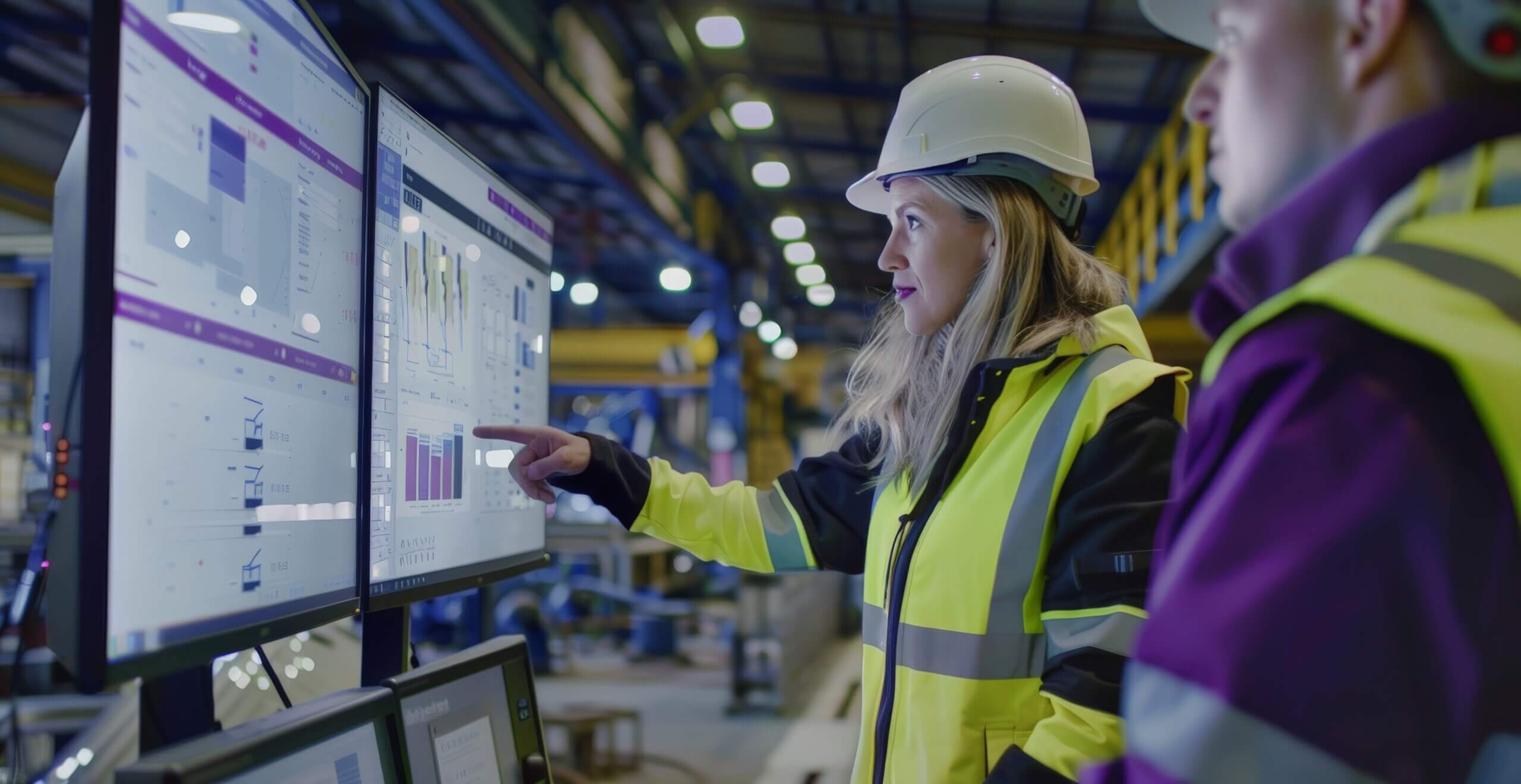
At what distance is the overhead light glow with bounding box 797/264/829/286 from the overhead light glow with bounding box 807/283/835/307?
0.61 m

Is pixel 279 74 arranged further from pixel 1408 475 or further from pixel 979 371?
pixel 1408 475

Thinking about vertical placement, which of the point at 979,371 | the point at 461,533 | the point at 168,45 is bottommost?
the point at 461,533

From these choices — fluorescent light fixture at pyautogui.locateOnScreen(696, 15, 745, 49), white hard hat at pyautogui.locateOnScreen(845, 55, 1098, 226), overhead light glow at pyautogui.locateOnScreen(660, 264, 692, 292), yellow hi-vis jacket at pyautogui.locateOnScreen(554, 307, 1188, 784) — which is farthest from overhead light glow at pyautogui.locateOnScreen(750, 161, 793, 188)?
yellow hi-vis jacket at pyautogui.locateOnScreen(554, 307, 1188, 784)

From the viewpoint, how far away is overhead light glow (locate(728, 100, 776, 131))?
6.84 metres

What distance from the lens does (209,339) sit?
3.35 ft

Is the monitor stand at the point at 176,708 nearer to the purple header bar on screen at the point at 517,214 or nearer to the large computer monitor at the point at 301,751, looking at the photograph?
the large computer monitor at the point at 301,751

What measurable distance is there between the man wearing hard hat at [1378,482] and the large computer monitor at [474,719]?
927 millimetres

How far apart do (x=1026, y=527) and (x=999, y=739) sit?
316 mm

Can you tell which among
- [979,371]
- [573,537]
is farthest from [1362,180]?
[573,537]

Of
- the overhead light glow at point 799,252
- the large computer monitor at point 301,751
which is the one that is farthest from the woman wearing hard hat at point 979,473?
the overhead light glow at point 799,252

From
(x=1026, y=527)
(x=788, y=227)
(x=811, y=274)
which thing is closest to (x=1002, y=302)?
(x=1026, y=527)

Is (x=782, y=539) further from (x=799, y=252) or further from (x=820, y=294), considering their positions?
(x=820, y=294)

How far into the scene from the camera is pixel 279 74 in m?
1.19

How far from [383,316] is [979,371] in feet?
2.94
